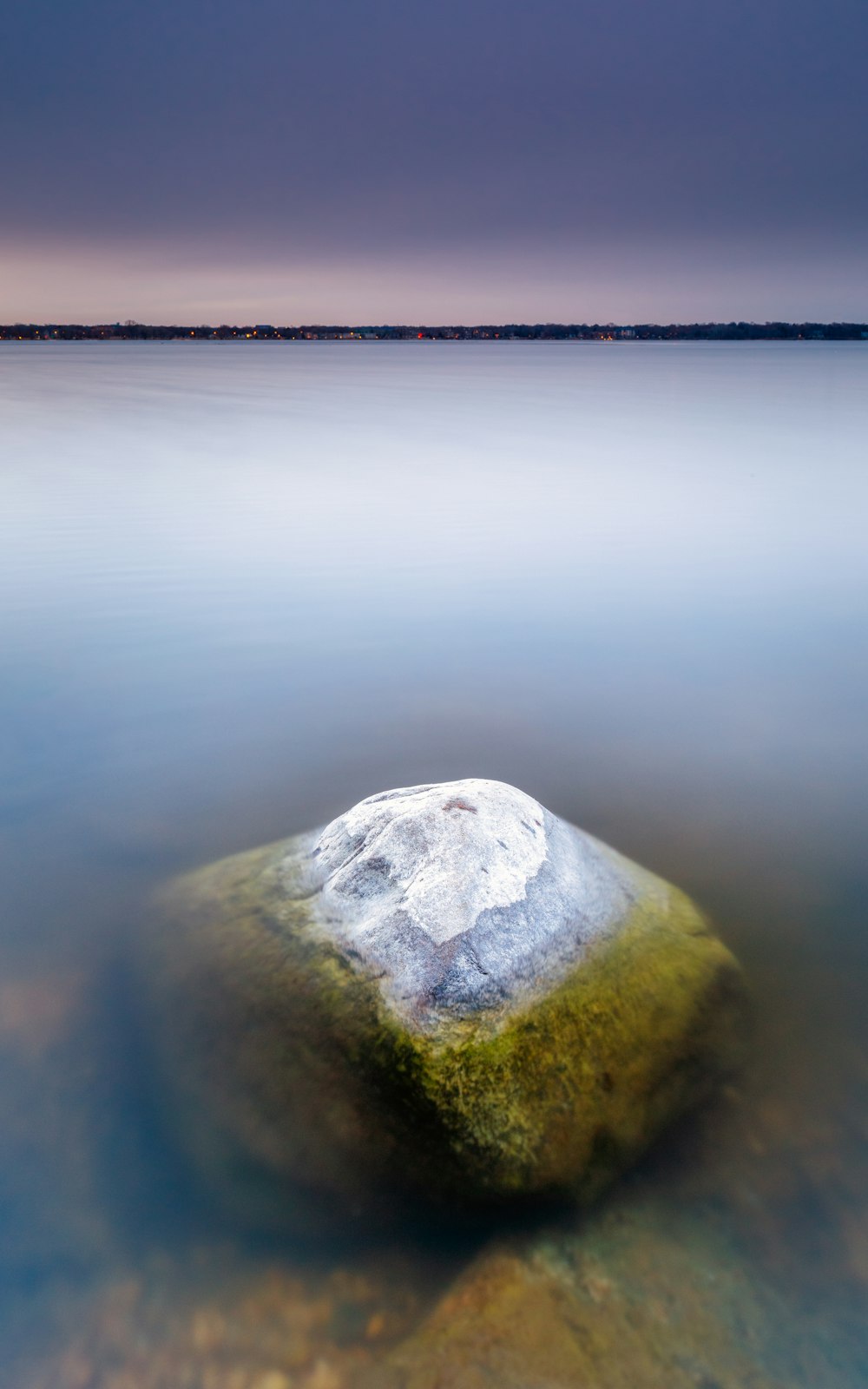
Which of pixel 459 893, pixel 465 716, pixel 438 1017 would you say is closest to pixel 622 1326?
pixel 438 1017

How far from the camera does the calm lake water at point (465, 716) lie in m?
3.09

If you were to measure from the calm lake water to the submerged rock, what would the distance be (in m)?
0.25

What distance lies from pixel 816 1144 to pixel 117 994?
9.91ft

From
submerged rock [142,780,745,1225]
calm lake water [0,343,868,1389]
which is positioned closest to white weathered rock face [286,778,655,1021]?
submerged rock [142,780,745,1225]

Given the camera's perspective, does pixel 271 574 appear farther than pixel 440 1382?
Yes

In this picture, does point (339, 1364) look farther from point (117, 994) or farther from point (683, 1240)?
point (117, 994)

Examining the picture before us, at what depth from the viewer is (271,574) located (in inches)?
425

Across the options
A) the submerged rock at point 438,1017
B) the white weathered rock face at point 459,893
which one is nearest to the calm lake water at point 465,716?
the submerged rock at point 438,1017

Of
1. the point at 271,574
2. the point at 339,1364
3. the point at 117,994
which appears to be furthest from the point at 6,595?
the point at 339,1364

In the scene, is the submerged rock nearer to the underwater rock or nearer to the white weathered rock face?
the white weathered rock face

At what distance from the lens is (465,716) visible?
699cm

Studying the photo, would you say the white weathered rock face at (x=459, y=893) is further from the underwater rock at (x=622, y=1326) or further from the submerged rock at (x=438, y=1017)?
the underwater rock at (x=622, y=1326)

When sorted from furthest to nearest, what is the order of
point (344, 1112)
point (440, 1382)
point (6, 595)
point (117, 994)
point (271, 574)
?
point (271, 574), point (6, 595), point (117, 994), point (344, 1112), point (440, 1382)

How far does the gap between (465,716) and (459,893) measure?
3.69m
